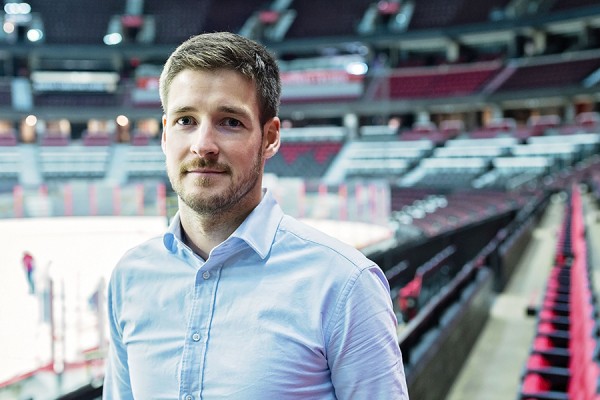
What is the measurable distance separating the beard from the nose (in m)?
0.01

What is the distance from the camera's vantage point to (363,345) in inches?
35.8

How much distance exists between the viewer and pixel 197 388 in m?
0.95

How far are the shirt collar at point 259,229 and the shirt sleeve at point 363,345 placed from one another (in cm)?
15

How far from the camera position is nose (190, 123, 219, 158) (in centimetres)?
95

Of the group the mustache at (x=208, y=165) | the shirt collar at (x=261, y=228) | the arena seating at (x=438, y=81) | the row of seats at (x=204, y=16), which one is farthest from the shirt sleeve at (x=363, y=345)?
the row of seats at (x=204, y=16)

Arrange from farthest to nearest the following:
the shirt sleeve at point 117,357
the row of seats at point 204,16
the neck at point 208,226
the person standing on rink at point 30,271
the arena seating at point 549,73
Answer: the row of seats at point 204,16
the arena seating at point 549,73
the person standing on rink at point 30,271
the shirt sleeve at point 117,357
the neck at point 208,226

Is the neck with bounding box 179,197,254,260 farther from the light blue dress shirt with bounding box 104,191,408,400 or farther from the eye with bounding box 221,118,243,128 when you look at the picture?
the eye with bounding box 221,118,243,128

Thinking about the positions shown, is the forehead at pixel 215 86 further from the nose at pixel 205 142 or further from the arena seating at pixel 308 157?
the arena seating at pixel 308 157

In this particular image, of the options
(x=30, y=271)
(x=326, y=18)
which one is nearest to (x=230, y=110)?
(x=30, y=271)

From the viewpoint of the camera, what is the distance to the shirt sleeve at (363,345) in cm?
90

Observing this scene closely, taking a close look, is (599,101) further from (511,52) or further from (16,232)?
(16,232)

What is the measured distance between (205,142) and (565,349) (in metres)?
2.62

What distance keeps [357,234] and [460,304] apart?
5130 millimetres

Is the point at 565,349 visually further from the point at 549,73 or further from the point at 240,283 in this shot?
the point at 549,73
